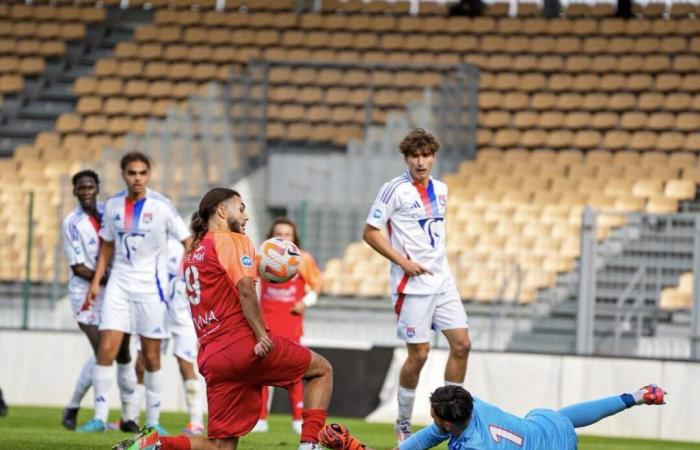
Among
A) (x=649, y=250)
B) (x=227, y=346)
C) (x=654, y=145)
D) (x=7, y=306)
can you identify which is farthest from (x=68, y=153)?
(x=227, y=346)

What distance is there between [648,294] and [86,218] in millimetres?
6817

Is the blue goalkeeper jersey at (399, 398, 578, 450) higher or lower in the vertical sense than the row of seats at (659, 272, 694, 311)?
lower

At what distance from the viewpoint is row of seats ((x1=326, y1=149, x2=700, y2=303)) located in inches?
707

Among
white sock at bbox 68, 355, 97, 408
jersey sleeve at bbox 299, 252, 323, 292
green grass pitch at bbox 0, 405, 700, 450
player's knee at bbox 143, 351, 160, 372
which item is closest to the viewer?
green grass pitch at bbox 0, 405, 700, 450

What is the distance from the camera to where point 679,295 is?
16.6 m

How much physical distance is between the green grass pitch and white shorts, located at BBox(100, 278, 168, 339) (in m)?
0.86

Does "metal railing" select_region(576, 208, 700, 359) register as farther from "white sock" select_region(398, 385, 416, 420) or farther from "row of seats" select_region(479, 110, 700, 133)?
"row of seats" select_region(479, 110, 700, 133)

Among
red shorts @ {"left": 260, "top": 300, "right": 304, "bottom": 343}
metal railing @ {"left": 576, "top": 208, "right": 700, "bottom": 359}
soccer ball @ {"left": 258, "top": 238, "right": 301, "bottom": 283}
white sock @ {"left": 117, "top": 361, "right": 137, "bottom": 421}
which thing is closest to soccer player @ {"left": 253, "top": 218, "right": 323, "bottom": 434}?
red shorts @ {"left": 260, "top": 300, "right": 304, "bottom": 343}

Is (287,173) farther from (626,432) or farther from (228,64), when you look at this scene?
(626,432)

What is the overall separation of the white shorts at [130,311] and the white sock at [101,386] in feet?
1.32

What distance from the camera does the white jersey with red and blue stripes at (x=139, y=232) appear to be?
12.5m

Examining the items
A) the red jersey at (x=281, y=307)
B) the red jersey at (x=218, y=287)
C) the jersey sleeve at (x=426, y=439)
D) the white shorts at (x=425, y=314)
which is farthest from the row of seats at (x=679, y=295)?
the red jersey at (x=218, y=287)

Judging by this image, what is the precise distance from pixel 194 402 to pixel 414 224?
9.00ft

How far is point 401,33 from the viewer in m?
27.8
